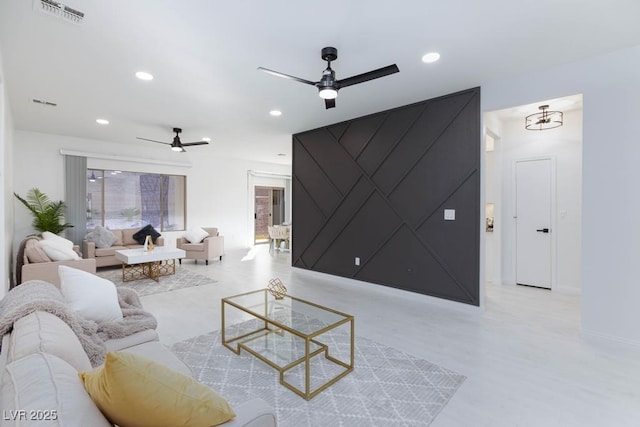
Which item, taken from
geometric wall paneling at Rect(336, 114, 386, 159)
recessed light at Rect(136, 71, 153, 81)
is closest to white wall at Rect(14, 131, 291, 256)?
recessed light at Rect(136, 71, 153, 81)

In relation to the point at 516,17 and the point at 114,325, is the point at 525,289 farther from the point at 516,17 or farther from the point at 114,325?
the point at 114,325

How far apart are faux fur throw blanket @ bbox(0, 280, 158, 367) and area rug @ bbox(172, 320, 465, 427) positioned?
68cm

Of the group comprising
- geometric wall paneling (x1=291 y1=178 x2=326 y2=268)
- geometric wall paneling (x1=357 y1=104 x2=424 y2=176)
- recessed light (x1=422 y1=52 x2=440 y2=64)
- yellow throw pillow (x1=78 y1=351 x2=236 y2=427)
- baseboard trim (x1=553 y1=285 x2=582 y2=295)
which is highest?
recessed light (x1=422 y1=52 x2=440 y2=64)

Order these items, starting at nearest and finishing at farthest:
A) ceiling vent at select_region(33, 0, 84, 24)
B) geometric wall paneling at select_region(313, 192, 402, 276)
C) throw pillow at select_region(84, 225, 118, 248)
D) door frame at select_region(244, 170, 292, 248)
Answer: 1. ceiling vent at select_region(33, 0, 84, 24)
2. geometric wall paneling at select_region(313, 192, 402, 276)
3. throw pillow at select_region(84, 225, 118, 248)
4. door frame at select_region(244, 170, 292, 248)

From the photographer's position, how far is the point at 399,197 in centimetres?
463

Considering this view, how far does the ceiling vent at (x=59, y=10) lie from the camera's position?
7.47ft

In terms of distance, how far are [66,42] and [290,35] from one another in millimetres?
Answer: 2065

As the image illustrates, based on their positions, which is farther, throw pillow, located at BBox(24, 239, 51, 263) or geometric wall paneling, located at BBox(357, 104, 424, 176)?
geometric wall paneling, located at BBox(357, 104, 424, 176)

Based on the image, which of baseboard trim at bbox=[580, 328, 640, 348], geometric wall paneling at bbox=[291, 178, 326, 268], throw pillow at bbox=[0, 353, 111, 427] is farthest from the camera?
geometric wall paneling at bbox=[291, 178, 326, 268]

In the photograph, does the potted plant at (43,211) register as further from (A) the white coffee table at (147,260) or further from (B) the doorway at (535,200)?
(B) the doorway at (535,200)

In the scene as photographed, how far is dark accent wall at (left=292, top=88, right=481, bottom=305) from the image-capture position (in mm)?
3951

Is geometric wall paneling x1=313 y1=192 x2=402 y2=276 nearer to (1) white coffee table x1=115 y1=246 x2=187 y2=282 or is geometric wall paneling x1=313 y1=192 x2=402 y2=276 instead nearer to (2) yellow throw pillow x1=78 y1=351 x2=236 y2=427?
(1) white coffee table x1=115 y1=246 x2=187 y2=282

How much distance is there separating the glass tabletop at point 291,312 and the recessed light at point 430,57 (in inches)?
103

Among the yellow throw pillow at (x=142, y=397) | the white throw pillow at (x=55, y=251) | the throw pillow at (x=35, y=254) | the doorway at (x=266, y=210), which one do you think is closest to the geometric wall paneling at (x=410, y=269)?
the yellow throw pillow at (x=142, y=397)
